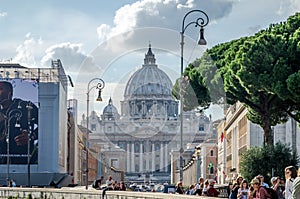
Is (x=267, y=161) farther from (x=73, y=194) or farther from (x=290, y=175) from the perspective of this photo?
(x=290, y=175)

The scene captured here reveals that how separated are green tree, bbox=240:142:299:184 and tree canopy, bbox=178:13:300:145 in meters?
0.64

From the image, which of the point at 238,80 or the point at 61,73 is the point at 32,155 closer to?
the point at 61,73

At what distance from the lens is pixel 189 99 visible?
153 feet

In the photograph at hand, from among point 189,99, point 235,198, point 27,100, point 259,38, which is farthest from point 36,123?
point 235,198

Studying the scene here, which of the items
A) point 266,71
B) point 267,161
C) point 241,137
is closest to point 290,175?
point 266,71

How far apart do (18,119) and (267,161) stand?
38207 mm

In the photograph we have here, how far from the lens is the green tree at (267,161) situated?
1610 inches

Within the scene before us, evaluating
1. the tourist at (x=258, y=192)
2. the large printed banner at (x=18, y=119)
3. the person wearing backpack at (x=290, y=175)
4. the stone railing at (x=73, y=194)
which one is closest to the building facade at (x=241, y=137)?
the stone railing at (x=73, y=194)

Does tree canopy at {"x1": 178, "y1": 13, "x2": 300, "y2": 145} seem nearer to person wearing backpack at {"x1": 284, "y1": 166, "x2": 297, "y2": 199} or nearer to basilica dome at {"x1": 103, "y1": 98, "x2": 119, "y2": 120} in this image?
basilica dome at {"x1": 103, "y1": 98, "x2": 119, "y2": 120}

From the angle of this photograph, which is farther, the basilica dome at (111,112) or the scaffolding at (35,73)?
the scaffolding at (35,73)

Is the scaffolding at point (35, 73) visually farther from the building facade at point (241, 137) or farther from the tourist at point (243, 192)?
the tourist at point (243, 192)

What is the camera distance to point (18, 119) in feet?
248

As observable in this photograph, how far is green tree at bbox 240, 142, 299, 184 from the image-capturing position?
40.9 metres

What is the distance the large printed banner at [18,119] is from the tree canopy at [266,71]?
34269 mm
